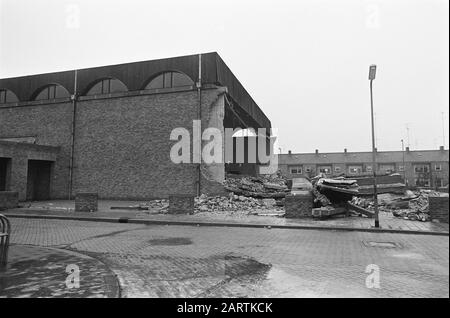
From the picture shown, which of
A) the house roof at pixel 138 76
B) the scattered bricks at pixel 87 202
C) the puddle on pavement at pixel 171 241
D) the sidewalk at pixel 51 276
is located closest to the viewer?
the sidewalk at pixel 51 276

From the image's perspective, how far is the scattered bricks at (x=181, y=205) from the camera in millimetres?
17764

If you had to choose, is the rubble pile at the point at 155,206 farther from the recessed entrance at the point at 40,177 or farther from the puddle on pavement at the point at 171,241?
the recessed entrance at the point at 40,177

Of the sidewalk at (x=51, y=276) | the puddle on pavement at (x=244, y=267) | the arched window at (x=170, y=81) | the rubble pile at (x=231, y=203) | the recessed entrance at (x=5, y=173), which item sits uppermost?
the arched window at (x=170, y=81)

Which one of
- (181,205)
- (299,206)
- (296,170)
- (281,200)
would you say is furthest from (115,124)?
(296,170)

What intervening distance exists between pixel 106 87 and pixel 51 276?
24.8 m

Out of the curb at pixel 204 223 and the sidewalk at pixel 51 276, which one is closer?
the sidewalk at pixel 51 276

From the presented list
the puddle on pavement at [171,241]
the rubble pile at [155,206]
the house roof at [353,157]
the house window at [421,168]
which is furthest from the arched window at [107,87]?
the house window at [421,168]

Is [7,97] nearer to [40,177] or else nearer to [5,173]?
[40,177]

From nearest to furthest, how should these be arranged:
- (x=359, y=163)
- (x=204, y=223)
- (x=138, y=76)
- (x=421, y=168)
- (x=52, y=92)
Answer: (x=204, y=223) < (x=138, y=76) < (x=52, y=92) < (x=421, y=168) < (x=359, y=163)

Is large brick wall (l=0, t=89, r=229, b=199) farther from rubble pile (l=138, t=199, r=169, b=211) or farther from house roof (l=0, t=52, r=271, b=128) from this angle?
rubble pile (l=138, t=199, r=169, b=211)

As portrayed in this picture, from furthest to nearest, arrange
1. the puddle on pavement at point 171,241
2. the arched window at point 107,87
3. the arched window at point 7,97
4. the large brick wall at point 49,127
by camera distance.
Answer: the arched window at point 7,97
the large brick wall at point 49,127
the arched window at point 107,87
the puddle on pavement at point 171,241

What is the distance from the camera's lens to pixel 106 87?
28422 millimetres

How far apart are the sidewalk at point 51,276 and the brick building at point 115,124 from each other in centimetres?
1652
